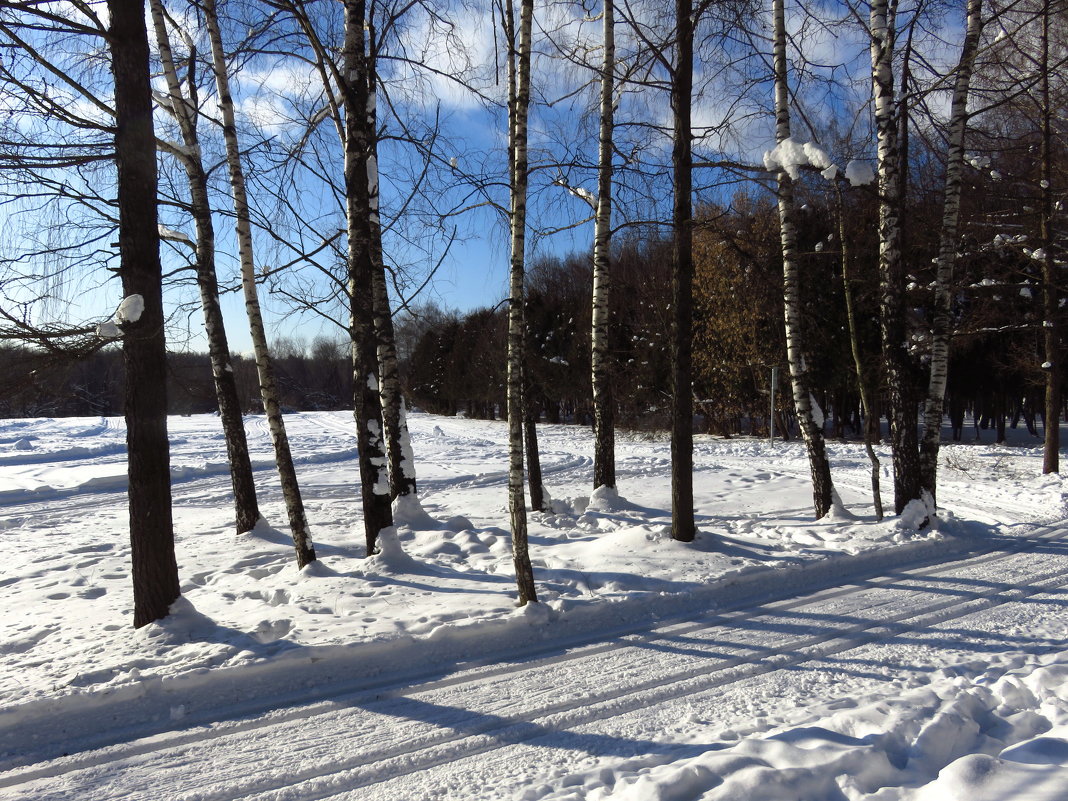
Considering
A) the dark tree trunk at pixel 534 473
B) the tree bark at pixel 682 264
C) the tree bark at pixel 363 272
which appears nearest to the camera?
the tree bark at pixel 363 272

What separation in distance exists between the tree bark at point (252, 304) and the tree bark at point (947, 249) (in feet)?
24.0

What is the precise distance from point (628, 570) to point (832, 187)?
4714 millimetres

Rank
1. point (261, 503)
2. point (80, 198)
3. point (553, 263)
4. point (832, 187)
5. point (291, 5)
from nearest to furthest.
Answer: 1. point (80, 198)
2. point (291, 5)
3. point (832, 187)
4. point (261, 503)
5. point (553, 263)

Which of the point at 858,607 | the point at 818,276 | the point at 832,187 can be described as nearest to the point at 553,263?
the point at 818,276

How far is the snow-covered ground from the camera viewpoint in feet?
10.3

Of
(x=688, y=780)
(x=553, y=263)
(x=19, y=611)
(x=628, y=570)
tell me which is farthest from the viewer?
(x=553, y=263)

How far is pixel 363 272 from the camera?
6.56m

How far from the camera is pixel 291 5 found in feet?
17.6

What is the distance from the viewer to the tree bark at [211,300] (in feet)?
23.7

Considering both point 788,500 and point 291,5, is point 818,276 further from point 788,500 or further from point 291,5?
point 291,5

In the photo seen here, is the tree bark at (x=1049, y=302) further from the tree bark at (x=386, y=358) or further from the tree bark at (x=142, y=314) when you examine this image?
the tree bark at (x=142, y=314)

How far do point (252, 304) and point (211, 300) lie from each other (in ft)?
7.53

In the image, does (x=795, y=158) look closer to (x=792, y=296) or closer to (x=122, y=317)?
(x=792, y=296)

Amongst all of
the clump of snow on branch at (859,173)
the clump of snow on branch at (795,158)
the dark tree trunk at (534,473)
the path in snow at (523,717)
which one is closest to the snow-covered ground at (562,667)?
the path in snow at (523,717)
